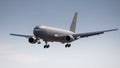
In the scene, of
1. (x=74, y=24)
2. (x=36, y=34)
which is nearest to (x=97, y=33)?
(x=36, y=34)

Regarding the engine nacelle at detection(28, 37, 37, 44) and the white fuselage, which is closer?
the white fuselage

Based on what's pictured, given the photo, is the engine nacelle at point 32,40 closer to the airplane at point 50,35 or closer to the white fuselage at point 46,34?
the airplane at point 50,35

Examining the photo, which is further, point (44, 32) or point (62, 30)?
point (62, 30)

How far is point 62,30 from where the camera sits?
94375mm

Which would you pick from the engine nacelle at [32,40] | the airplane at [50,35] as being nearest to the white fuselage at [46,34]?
the airplane at [50,35]

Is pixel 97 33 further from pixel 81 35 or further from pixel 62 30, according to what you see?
pixel 62 30

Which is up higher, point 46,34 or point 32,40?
point 46,34

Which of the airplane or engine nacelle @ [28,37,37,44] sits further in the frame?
engine nacelle @ [28,37,37,44]

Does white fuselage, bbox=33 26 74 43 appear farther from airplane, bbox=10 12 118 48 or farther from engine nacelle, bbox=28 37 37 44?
engine nacelle, bbox=28 37 37 44

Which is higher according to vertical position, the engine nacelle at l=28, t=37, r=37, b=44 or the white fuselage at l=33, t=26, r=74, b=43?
the white fuselage at l=33, t=26, r=74, b=43

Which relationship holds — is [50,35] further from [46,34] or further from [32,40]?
[32,40]

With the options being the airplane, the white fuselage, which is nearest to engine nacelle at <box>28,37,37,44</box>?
the airplane

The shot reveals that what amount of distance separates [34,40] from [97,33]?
778 inches

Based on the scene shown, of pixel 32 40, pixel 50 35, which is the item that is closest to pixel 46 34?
pixel 50 35
